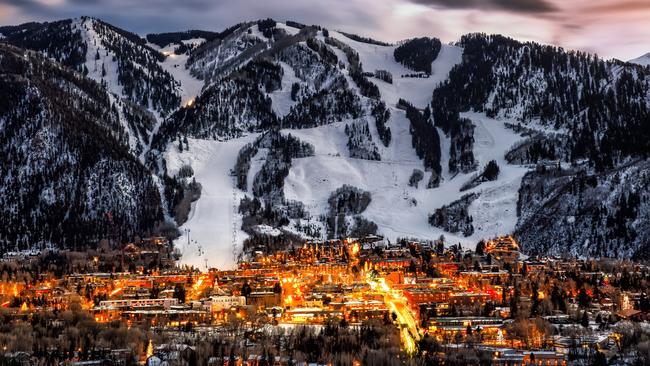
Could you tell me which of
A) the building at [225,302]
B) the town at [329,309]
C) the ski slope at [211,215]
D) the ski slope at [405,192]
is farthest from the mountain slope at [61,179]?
the building at [225,302]

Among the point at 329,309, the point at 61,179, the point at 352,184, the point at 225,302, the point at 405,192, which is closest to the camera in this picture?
the point at 329,309

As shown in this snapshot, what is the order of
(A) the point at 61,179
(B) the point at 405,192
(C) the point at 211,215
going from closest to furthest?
1. (C) the point at 211,215
2. (A) the point at 61,179
3. (B) the point at 405,192

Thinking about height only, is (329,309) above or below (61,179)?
below

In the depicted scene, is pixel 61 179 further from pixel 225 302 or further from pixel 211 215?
pixel 225 302

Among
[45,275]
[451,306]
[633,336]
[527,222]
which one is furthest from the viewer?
[527,222]

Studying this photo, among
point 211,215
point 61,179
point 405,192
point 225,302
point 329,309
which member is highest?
point 61,179

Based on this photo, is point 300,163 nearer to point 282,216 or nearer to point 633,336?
point 282,216

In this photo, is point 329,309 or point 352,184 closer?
point 329,309

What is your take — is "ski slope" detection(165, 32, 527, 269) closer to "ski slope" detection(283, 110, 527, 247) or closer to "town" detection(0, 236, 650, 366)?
"ski slope" detection(283, 110, 527, 247)

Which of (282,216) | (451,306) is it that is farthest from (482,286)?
(282,216)

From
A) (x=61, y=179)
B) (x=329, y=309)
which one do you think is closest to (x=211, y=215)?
(x=61, y=179)
